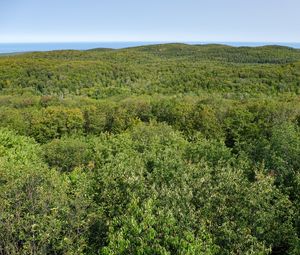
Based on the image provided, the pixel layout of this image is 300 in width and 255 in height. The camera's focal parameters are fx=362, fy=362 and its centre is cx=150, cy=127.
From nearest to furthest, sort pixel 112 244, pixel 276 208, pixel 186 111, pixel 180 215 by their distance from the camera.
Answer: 1. pixel 112 244
2. pixel 180 215
3. pixel 276 208
4. pixel 186 111

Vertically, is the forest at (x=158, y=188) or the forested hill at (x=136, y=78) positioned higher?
the forest at (x=158, y=188)

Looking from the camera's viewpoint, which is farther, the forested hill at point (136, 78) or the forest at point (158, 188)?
the forested hill at point (136, 78)

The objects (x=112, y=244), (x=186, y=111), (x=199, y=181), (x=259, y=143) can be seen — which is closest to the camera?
(x=112, y=244)

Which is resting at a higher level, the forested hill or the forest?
the forest

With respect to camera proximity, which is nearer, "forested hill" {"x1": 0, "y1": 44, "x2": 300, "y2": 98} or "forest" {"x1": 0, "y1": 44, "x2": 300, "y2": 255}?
"forest" {"x1": 0, "y1": 44, "x2": 300, "y2": 255}

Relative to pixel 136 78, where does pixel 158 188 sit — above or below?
above

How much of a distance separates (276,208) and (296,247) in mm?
3369

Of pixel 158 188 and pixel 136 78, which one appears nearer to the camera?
pixel 158 188

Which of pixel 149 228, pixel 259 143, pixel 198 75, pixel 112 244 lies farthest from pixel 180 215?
pixel 198 75

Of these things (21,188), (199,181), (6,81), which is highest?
(199,181)

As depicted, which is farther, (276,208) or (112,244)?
(276,208)

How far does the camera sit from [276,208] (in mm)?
22469

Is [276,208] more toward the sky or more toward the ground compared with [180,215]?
more toward the ground

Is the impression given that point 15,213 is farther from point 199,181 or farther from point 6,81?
point 6,81
